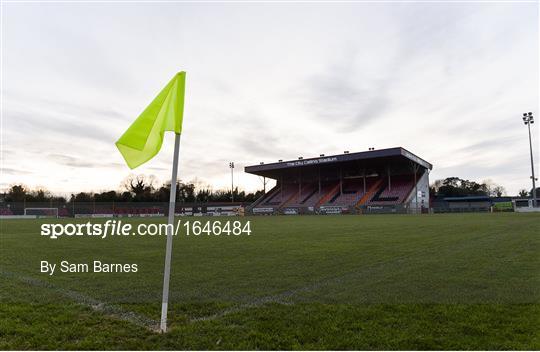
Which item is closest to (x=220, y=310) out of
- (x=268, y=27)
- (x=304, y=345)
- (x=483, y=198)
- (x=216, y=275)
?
(x=304, y=345)

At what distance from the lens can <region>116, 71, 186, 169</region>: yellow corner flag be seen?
4.27 m

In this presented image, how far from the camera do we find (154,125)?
431cm

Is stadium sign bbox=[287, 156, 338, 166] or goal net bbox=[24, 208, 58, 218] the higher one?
stadium sign bbox=[287, 156, 338, 166]

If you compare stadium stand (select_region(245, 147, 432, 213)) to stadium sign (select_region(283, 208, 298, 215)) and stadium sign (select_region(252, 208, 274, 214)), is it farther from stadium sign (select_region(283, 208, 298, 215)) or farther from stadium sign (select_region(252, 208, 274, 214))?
stadium sign (select_region(283, 208, 298, 215))

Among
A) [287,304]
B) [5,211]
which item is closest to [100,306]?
[287,304]

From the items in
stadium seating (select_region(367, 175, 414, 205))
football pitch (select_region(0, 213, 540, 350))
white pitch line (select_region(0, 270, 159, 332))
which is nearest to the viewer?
football pitch (select_region(0, 213, 540, 350))

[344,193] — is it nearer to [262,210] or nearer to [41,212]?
[262,210]

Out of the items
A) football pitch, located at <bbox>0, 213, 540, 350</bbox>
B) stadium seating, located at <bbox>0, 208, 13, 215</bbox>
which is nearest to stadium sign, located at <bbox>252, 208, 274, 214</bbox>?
stadium seating, located at <bbox>0, 208, 13, 215</bbox>

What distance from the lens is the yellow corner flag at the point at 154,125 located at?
4270 millimetres

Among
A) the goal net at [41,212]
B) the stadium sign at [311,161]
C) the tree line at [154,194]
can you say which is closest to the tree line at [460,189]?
the tree line at [154,194]

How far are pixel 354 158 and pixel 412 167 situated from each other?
34.8 ft

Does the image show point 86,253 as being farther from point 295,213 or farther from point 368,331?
point 295,213

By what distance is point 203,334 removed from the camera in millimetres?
3812

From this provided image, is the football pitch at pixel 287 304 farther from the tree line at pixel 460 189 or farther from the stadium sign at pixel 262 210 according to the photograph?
the tree line at pixel 460 189
